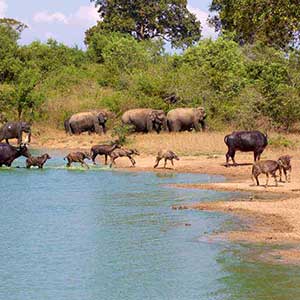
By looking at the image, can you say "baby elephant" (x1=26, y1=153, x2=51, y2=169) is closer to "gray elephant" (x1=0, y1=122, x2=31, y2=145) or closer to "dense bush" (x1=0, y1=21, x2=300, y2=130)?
"gray elephant" (x1=0, y1=122, x2=31, y2=145)

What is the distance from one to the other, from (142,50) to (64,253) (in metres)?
40.6


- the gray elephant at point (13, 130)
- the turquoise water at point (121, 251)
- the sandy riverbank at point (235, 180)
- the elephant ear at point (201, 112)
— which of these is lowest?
the turquoise water at point (121, 251)

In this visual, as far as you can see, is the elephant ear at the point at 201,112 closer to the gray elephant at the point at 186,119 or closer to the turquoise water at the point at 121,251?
the gray elephant at the point at 186,119

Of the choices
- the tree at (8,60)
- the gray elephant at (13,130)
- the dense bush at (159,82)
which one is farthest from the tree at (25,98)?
the tree at (8,60)

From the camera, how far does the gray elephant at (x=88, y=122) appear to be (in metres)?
40.4

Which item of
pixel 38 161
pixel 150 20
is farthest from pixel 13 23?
pixel 38 161

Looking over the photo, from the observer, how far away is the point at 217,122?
3859 cm

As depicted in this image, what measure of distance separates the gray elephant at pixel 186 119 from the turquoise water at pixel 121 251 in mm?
15937

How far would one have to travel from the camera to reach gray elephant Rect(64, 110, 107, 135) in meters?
40.4

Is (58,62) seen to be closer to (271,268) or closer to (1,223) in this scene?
(1,223)

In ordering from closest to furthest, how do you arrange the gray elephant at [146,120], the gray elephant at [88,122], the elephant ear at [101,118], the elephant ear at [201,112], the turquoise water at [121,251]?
1. the turquoise water at [121,251]
2. the elephant ear at [201,112]
3. the gray elephant at [146,120]
4. the elephant ear at [101,118]
5. the gray elephant at [88,122]

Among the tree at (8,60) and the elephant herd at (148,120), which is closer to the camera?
the elephant herd at (148,120)

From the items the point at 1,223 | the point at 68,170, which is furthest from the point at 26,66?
the point at 1,223

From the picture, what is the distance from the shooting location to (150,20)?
70.1 meters
